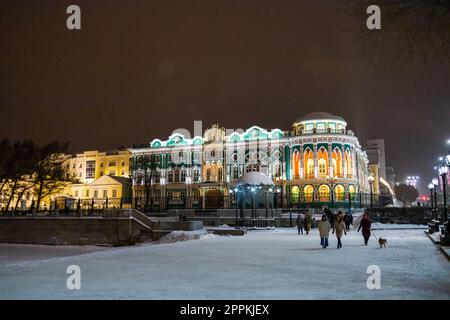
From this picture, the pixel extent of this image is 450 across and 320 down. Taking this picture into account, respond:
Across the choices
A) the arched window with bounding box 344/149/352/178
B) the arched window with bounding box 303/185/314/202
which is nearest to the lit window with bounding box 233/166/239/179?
the arched window with bounding box 303/185/314/202

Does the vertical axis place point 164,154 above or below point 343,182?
above

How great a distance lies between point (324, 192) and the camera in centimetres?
5809

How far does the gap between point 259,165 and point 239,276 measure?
5245 centimetres

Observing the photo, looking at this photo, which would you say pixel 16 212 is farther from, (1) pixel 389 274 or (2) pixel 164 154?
(1) pixel 389 274

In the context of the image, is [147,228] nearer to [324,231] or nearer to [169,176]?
[324,231]

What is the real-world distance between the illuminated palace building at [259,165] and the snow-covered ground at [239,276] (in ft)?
125

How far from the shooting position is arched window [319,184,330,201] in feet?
188

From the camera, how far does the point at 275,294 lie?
838cm

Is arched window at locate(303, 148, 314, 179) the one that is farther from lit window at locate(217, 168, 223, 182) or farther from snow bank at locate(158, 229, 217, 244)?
snow bank at locate(158, 229, 217, 244)

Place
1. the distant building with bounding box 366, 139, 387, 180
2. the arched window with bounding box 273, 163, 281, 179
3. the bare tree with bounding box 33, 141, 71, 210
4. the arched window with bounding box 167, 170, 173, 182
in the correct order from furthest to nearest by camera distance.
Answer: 1. the distant building with bounding box 366, 139, 387, 180
2. the arched window with bounding box 167, 170, 173, 182
3. the arched window with bounding box 273, 163, 281, 179
4. the bare tree with bounding box 33, 141, 71, 210

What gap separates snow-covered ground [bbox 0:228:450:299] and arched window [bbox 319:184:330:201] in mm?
41102

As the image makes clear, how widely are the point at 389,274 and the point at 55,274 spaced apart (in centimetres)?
860

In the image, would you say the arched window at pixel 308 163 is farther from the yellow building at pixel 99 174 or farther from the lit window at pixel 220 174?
the yellow building at pixel 99 174
